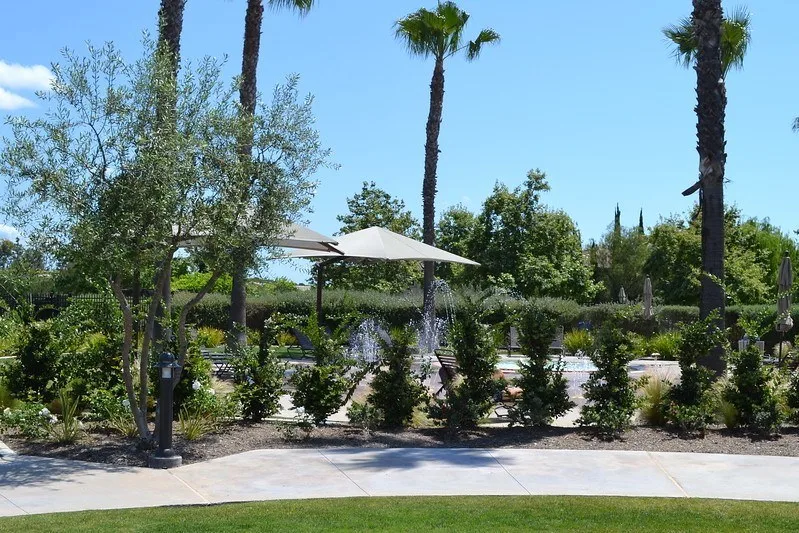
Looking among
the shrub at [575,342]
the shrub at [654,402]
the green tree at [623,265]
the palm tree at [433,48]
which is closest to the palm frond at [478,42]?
the palm tree at [433,48]

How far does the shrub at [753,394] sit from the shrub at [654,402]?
29.6 inches

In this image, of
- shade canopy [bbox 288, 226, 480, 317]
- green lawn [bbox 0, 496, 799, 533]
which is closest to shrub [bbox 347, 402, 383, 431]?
green lawn [bbox 0, 496, 799, 533]

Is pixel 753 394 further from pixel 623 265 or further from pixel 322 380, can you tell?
pixel 623 265

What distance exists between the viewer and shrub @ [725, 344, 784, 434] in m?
10.8

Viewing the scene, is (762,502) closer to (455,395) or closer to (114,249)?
(455,395)

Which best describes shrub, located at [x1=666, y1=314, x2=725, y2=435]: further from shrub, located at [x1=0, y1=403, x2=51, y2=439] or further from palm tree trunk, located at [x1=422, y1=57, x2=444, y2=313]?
palm tree trunk, located at [x1=422, y1=57, x2=444, y2=313]

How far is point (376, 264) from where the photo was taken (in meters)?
37.8

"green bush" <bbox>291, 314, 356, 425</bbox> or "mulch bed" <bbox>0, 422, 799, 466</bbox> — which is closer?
"mulch bed" <bbox>0, 422, 799, 466</bbox>

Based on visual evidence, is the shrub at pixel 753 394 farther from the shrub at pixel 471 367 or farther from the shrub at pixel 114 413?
the shrub at pixel 114 413

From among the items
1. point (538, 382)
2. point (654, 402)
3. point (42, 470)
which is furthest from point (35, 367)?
point (654, 402)

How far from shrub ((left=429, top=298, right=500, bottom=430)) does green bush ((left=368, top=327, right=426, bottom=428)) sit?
36cm

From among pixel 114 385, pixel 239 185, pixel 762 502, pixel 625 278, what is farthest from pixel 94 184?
pixel 625 278

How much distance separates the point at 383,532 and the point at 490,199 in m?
33.9

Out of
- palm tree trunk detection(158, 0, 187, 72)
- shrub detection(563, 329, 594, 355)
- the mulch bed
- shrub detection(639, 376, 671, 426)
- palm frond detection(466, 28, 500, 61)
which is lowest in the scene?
the mulch bed
